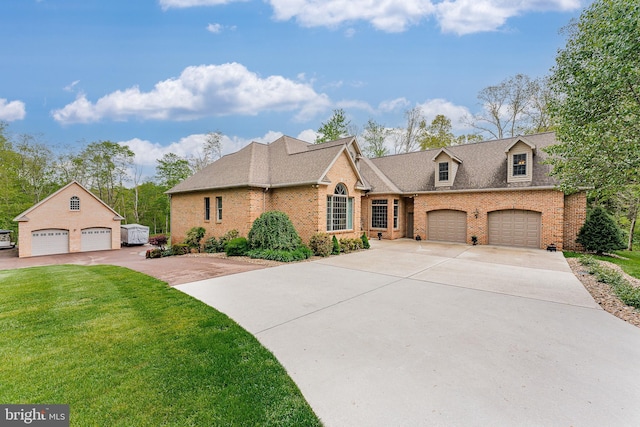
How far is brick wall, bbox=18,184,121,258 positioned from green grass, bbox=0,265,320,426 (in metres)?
19.0

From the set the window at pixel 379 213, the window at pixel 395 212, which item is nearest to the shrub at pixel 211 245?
the window at pixel 379 213

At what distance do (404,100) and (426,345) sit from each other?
102 feet

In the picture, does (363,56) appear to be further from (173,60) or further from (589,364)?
(589,364)

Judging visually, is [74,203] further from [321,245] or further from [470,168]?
[470,168]

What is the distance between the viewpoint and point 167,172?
119 ft

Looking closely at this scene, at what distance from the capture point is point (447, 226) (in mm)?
18016

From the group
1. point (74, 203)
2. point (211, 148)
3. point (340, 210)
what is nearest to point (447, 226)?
point (340, 210)

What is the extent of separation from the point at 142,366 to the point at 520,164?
1891cm

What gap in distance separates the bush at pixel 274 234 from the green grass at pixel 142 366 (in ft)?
21.6

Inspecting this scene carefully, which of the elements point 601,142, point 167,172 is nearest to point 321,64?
point 601,142

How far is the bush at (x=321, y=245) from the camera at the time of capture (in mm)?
12711

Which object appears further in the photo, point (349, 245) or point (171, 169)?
point (171, 169)

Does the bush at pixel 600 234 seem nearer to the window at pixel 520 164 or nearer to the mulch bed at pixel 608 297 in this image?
the window at pixel 520 164

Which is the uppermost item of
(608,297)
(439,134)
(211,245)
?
(439,134)
